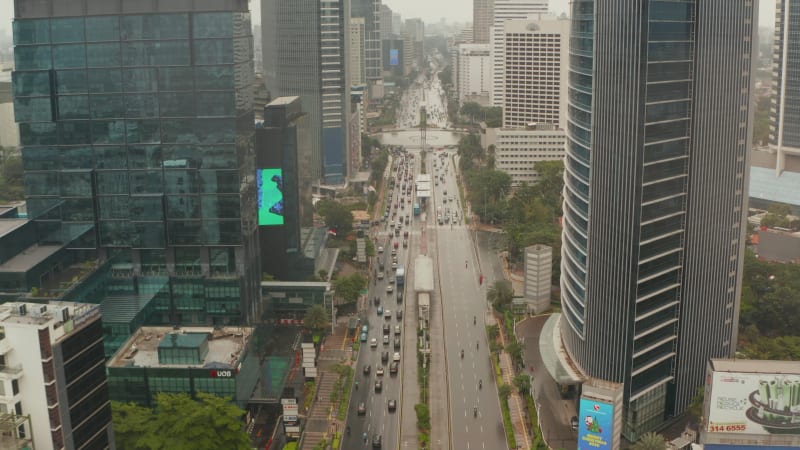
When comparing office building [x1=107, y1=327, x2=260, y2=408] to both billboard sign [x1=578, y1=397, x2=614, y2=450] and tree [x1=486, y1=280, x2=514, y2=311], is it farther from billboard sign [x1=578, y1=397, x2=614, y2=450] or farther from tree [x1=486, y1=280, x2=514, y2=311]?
tree [x1=486, y1=280, x2=514, y2=311]

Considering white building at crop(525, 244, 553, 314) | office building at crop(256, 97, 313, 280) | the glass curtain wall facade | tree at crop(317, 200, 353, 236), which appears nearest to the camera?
the glass curtain wall facade

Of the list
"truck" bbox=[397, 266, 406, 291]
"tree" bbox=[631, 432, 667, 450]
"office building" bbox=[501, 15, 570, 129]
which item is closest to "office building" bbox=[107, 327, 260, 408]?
"tree" bbox=[631, 432, 667, 450]

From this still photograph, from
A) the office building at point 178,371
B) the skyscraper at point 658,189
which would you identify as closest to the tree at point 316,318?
the office building at point 178,371

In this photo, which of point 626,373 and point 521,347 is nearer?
point 626,373

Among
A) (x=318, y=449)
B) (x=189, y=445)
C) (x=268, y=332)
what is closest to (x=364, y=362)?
(x=268, y=332)

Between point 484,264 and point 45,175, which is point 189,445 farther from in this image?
point 484,264
